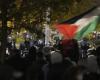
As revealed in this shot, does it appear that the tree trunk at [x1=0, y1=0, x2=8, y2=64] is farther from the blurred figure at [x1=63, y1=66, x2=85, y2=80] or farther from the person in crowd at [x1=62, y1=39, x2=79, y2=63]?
Answer: the blurred figure at [x1=63, y1=66, x2=85, y2=80]

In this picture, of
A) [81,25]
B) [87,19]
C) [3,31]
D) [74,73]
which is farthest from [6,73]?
[3,31]

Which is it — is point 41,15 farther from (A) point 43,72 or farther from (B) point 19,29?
(A) point 43,72

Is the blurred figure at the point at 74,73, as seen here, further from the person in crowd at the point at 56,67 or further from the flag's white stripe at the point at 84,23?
the flag's white stripe at the point at 84,23

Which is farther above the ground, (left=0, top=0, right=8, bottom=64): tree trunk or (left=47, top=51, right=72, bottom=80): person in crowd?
(left=0, top=0, right=8, bottom=64): tree trunk

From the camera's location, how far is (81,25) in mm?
10234

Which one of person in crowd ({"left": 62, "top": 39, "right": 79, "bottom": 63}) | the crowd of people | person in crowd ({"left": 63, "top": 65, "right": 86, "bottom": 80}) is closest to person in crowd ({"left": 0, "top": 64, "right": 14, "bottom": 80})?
the crowd of people

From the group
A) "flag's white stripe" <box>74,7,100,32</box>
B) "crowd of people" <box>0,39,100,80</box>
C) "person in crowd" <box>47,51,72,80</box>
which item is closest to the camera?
"crowd of people" <box>0,39,100,80</box>

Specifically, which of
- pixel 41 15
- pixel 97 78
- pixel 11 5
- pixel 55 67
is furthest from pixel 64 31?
pixel 41 15

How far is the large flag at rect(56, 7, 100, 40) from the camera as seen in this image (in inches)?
401

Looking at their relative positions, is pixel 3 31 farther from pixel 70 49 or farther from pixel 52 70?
pixel 52 70

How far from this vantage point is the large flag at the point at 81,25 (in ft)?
33.4

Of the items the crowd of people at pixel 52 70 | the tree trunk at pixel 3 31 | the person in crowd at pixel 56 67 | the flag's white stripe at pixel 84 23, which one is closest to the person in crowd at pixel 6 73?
the crowd of people at pixel 52 70

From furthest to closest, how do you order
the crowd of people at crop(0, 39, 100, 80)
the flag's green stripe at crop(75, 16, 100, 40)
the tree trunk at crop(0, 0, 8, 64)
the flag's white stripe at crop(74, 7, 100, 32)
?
the tree trunk at crop(0, 0, 8, 64) → the flag's white stripe at crop(74, 7, 100, 32) → the flag's green stripe at crop(75, 16, 100, 40) → the crowd of people at crop(0, 39, 100, 80)

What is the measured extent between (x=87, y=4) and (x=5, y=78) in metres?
10.2
